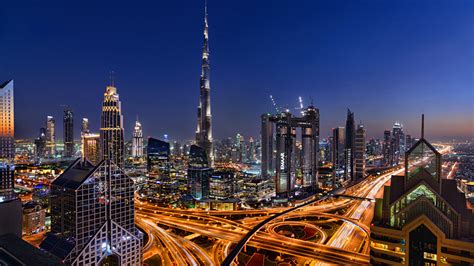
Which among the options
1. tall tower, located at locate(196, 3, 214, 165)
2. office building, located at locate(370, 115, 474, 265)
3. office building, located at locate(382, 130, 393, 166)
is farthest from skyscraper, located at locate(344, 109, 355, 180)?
office building, located at locate(370, 115, 474, 265)

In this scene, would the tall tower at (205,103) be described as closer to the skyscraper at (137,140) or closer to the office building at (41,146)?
the skyscraper at (137,140)

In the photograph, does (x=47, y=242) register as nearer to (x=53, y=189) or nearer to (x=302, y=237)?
(x=53, y=189)

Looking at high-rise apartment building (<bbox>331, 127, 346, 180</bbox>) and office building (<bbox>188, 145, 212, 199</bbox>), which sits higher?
high-rise apartment building (<bbox>331, 127, 346, 180</bbox>)

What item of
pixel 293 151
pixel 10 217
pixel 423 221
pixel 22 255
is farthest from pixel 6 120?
pixel 293 151

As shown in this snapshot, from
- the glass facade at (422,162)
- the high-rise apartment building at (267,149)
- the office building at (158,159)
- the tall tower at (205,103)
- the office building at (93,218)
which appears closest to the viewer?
the glass facade at (422,162)

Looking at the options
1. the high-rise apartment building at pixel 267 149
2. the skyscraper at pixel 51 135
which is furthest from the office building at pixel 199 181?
the skyscraper at pixel 51 135

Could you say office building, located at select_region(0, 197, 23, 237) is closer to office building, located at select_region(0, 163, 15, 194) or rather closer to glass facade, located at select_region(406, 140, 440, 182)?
office building, located at select_region(0, 163, 15, 194)
